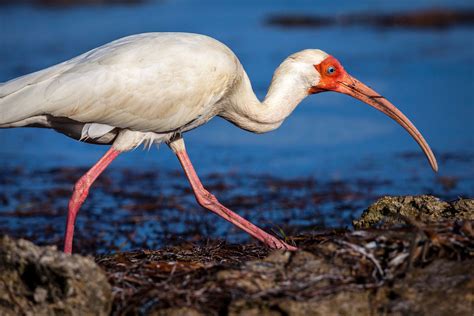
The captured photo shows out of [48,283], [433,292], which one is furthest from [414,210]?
[48,283]

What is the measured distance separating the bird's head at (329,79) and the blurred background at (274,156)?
1.23 meters

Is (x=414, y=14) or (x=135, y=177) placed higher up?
(x=414, y=14)

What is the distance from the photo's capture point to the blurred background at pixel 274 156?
1177cm

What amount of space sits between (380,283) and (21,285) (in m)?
2.12

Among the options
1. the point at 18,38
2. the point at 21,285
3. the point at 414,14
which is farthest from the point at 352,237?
the point at 414,14

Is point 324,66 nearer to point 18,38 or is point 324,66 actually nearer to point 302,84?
point 302,84

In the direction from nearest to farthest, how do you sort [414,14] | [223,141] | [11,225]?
[11,225] → [223,141] → [414,14]

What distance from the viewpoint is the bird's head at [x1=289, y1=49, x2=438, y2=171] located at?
334 inches

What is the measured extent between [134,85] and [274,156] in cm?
814

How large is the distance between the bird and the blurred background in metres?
1.21

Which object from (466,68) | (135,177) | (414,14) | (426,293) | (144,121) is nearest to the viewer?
(426,293)

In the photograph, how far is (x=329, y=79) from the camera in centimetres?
861

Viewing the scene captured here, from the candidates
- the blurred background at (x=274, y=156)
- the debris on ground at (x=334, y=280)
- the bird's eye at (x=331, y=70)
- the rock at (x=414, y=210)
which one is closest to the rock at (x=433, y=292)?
the debris on ground at (x=334, y=280)

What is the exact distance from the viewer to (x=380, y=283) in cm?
549
